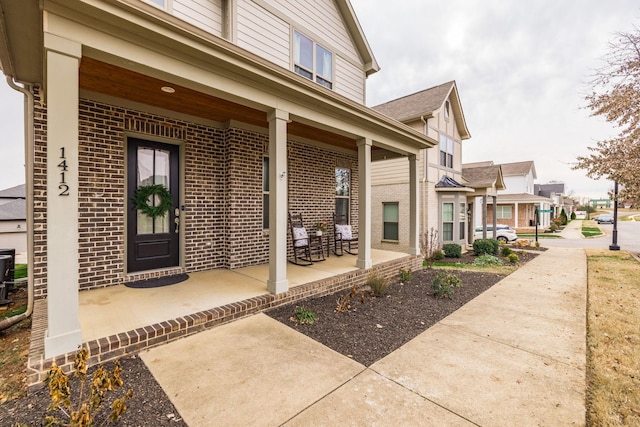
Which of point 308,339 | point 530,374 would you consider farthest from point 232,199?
point 530,374

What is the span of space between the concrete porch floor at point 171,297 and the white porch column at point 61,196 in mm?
303

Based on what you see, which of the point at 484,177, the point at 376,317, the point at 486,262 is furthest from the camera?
the point at 484,177

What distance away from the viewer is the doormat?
443cm

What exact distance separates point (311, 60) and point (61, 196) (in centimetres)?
616

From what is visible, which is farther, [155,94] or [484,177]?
[484,177]

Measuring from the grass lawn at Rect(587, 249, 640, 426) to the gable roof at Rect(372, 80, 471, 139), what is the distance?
7.08 m

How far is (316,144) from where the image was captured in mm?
7324

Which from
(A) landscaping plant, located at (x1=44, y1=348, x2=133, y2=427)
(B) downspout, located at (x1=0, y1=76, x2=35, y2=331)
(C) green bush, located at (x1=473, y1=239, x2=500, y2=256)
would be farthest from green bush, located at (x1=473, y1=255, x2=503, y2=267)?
(B) downspout, located at (x1=0, y1=76, x2=35, y2=331)

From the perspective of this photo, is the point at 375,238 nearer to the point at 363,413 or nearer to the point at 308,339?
the point at 308,339

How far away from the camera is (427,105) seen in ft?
35.3

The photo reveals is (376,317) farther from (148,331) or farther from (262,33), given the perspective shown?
(262,33)

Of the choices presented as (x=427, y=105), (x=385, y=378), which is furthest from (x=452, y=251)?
(x=385, y=378)

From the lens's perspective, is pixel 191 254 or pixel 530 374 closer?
→ pixel 530 374

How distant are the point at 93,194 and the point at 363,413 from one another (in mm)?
4656
